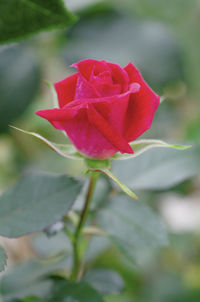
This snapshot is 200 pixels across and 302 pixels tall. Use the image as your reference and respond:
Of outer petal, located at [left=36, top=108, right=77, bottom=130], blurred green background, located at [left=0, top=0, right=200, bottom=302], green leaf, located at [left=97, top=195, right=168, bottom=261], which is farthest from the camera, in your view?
blurred green background, located at [left=0, top=0, right=200, bottom=302]

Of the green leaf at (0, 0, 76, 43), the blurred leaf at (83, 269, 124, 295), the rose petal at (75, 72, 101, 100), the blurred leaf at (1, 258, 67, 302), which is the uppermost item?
the green leaf at (0, 0, 76, 43)

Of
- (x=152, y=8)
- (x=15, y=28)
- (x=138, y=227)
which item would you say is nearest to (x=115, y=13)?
(x=152, y=8)

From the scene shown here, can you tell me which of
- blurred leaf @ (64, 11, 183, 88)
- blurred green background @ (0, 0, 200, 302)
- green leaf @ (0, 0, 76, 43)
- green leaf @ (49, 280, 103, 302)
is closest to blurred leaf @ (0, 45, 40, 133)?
blurred green background @ (0, 0, 200, 302)

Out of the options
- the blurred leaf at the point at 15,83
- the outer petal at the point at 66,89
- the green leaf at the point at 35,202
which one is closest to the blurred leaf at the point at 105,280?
the green leaf at the point at 35,202

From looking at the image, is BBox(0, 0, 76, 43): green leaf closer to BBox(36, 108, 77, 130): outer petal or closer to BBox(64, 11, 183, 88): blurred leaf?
BBox(36, 108, 77, 130): outer petal

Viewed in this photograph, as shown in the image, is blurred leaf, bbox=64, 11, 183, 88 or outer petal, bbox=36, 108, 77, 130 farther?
blurred leaf, bbox=64, 11, 183, 88

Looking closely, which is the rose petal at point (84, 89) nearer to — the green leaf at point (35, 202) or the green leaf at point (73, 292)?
the green leaf at point (35, 202)

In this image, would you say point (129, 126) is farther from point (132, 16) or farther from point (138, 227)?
point (132, 16)
